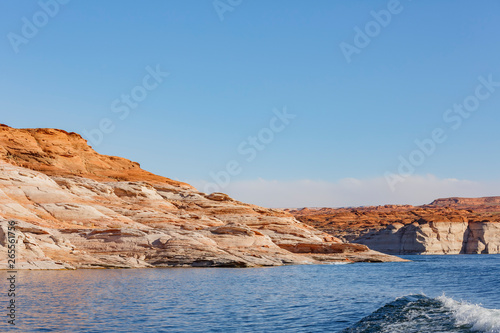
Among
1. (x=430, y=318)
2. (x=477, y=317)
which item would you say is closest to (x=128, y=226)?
(x=430, y=318)

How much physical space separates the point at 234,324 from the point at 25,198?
45438 millimetres

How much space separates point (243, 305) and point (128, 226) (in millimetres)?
34617

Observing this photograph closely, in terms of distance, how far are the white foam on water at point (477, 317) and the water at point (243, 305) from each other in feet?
0.13

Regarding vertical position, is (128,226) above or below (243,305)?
above

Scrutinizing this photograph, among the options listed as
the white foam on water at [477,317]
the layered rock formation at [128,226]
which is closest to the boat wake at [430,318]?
the white foam on water at [477,317]

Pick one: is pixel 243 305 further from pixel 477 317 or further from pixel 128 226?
pixel 128 226

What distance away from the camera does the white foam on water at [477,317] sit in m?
16.8

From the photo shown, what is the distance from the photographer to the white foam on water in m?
16.8

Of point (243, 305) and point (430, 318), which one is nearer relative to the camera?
point (430, 318)

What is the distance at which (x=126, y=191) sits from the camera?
3022 inches

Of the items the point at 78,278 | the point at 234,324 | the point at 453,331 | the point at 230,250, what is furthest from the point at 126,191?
the point at 453,331

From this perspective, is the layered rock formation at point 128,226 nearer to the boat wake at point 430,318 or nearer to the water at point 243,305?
the water at point 243,305

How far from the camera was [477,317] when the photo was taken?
18266 mm

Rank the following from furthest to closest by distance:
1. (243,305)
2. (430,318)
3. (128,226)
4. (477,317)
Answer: (128,226), (243,305), (430,318), (477,317)
